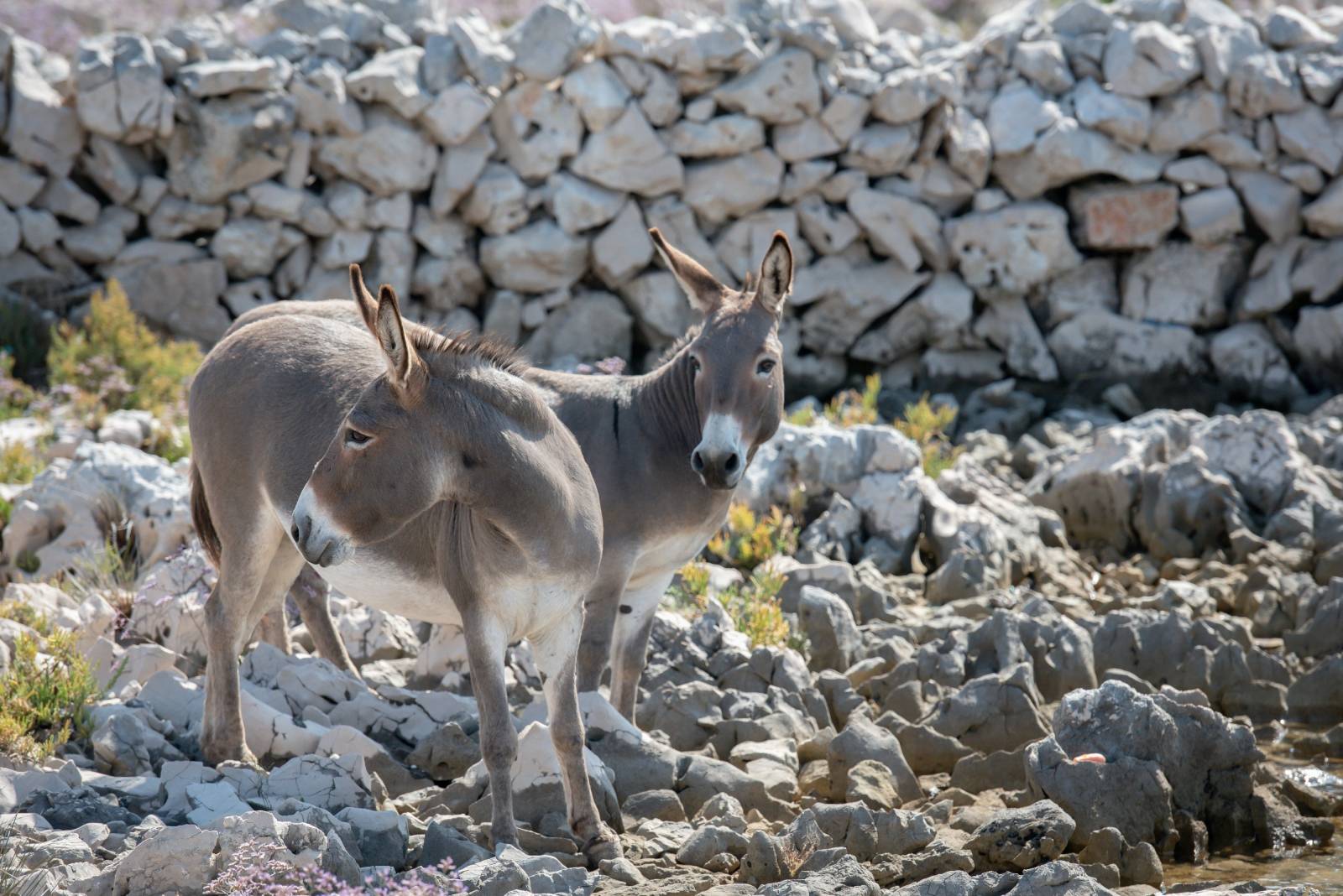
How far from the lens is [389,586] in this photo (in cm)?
512

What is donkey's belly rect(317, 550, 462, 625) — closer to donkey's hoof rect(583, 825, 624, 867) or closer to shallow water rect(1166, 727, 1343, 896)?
donkey's hoof rect(583, 825, 624, 867)

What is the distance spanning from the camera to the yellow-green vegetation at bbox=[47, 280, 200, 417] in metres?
9.90

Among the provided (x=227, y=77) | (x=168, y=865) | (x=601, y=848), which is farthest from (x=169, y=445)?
(x=168, y=865)

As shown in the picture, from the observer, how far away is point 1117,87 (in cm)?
1263

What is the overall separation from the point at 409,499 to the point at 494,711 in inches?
31.8

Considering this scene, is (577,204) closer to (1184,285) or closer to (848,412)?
(848,412)

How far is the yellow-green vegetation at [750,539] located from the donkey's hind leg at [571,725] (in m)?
3.52

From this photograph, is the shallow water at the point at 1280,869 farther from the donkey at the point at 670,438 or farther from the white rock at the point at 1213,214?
the white rock at the point at 1213,214

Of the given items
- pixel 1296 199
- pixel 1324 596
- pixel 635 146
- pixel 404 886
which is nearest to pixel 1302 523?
pixel 1324 596

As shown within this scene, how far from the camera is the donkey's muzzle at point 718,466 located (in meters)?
5.57

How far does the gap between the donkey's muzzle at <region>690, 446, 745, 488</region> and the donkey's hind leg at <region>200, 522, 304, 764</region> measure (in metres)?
1.65

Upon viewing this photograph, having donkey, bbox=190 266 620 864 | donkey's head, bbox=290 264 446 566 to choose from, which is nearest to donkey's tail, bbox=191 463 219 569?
donkey, bbox=190 266 620 864

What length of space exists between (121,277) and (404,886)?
8.78 metres

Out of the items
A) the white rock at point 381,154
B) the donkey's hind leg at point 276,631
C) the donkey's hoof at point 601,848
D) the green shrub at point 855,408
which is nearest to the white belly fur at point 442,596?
the donkey's hoof at point 601,848
